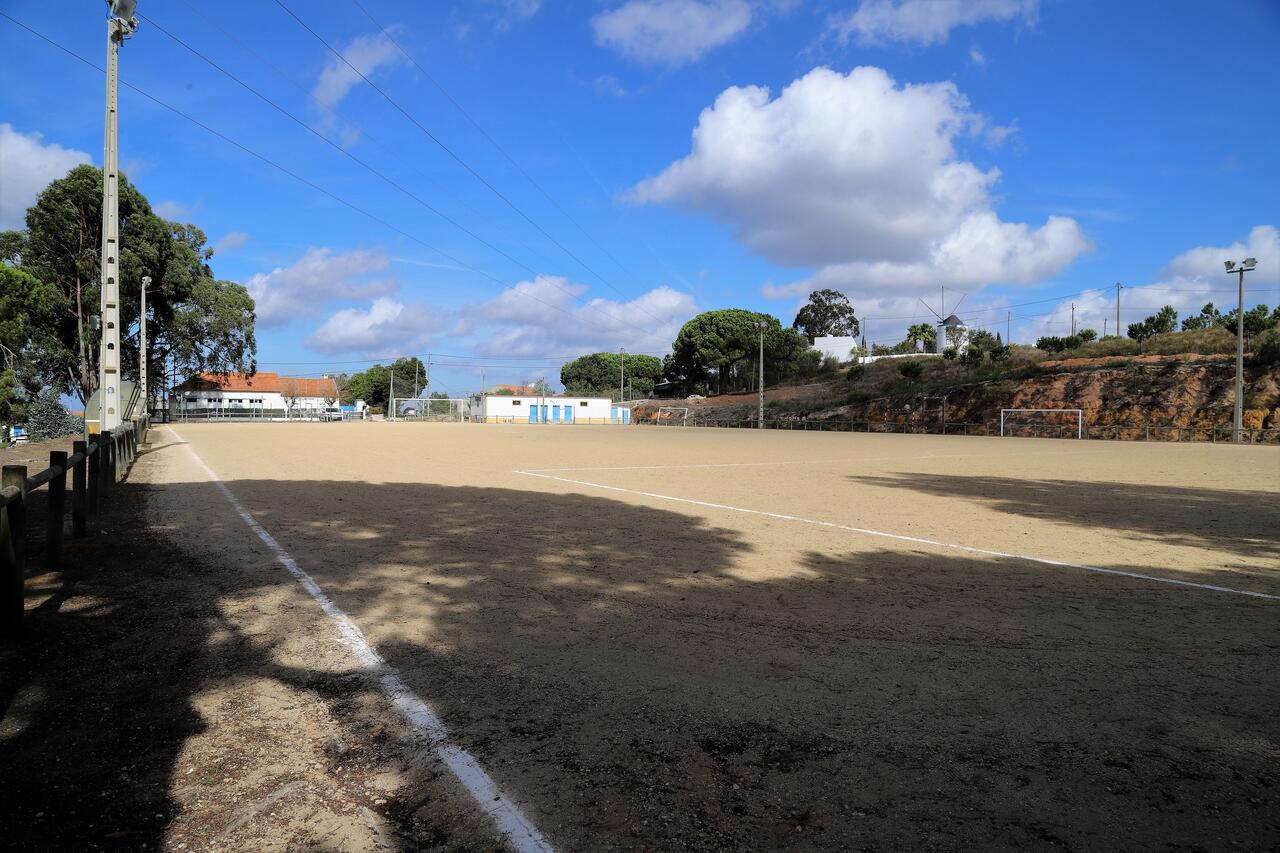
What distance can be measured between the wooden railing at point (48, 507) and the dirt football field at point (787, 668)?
1.11 metres

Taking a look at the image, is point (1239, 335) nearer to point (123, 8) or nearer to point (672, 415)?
point (123, 8)

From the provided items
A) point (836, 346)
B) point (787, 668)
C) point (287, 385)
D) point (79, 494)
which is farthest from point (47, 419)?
point (287, 385)

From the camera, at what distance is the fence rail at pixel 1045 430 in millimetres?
41375

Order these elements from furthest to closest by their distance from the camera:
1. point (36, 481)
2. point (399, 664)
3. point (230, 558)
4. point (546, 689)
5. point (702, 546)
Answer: point (702, 546)
point (230, 558)
point (36, 481)
point (399, 664)
point (546, 689)

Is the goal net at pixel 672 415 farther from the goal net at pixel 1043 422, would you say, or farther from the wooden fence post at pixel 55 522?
the wooden fence post at pixel 55 522

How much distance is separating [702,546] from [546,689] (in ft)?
14.1

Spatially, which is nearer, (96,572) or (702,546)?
(96,572)

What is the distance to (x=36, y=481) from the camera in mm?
5527

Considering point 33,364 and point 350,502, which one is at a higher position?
point 33,364

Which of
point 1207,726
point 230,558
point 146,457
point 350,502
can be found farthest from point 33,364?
point 1207,726

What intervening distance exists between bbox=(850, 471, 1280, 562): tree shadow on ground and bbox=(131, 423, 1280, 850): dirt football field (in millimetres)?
157

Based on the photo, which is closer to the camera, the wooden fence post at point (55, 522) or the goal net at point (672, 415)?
the wooden fence post at point (55, 522)

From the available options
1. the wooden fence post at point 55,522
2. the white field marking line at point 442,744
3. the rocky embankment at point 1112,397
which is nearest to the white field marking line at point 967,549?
the white field marking line at point 442,744

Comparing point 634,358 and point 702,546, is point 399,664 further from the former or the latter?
point 634,358
